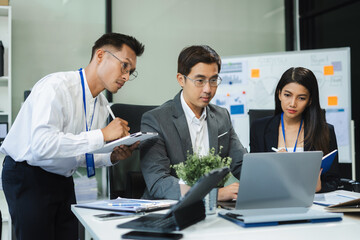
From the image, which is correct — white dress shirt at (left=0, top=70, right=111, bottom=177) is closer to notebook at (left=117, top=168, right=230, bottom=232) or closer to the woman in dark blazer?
notebook at (left=117, top=168, right=230, bottom=232)

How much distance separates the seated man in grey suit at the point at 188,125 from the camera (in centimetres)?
171

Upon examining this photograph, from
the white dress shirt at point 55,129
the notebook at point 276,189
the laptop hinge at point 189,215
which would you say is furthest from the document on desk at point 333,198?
the white dress shirt at point 55,129

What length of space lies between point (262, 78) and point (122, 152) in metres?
2.48

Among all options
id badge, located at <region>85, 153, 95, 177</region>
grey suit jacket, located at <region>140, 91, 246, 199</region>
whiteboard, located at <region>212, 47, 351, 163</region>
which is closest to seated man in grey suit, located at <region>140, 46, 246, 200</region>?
grey suit jacket, located at <region>140, 91, 246, 199</region>

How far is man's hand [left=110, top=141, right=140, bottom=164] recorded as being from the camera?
1.75 m

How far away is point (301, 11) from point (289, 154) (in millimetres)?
3794

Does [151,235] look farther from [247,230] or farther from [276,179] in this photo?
[276,179]

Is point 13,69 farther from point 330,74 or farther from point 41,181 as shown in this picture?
point 330,74

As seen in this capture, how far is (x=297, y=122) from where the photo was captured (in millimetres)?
2312

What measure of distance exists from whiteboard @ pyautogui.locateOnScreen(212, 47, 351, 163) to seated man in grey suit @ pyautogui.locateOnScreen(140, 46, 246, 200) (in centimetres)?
190

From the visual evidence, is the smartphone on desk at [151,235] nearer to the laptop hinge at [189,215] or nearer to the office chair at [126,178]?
the laptop hinge at [189,215]

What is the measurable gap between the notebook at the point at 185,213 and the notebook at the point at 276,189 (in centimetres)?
9

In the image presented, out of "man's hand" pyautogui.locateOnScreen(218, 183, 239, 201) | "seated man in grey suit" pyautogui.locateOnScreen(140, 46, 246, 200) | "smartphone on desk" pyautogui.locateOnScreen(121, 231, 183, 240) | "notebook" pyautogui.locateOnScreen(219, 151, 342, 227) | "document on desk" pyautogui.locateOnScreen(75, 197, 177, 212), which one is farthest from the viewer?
"seated man in grey suit" pyautogui.locateOnScreen(140, 46, 246, 200)

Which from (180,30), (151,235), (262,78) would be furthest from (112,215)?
(180,30)
